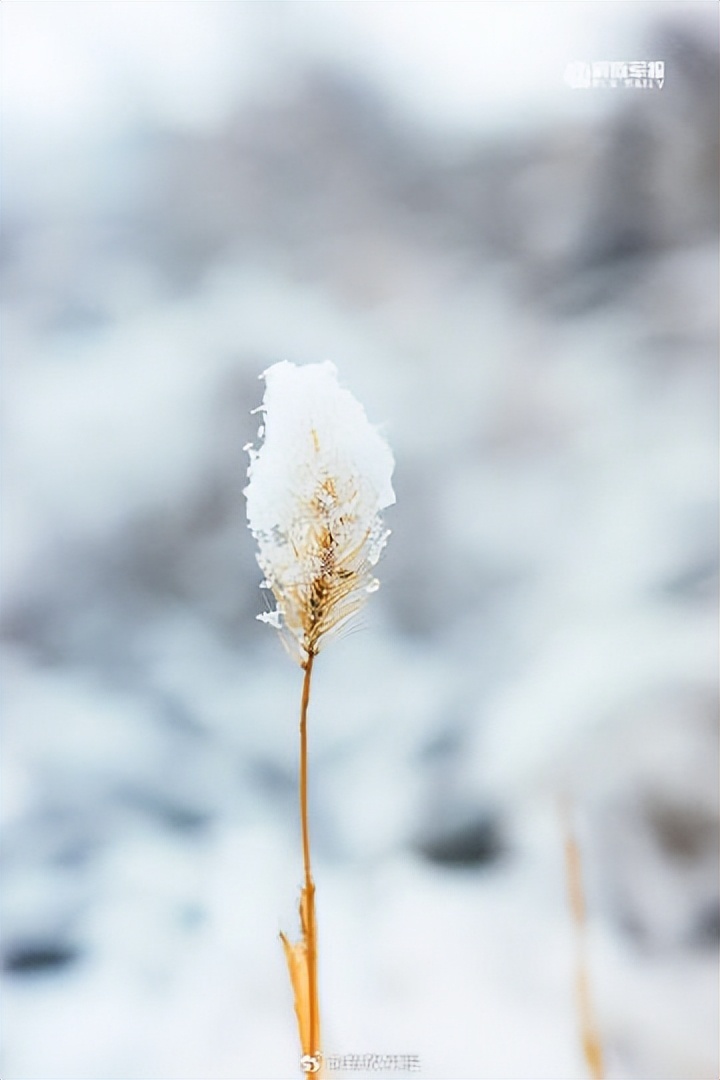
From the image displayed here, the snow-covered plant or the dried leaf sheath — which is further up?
the snow-covered plant

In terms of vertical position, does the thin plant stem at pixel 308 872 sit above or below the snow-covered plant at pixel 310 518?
below

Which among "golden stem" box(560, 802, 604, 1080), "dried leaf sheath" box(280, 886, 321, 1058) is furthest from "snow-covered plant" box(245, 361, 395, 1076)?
"golden stem" box(560, 802, 604, 1080)

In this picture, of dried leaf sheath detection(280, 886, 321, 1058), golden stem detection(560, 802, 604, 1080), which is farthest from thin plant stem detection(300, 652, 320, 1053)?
golden stem detection(560, 802, 604, 1080)

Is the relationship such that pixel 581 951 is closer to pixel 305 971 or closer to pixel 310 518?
pixel 305 971

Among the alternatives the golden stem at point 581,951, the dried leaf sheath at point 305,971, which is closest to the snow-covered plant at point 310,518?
the dried leaf sheath at point 305,971

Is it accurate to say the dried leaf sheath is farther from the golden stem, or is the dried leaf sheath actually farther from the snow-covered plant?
the golden stem

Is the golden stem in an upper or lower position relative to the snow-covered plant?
lower

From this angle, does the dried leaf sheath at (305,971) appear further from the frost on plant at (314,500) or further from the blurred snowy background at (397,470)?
the frost on plant at (314,500)

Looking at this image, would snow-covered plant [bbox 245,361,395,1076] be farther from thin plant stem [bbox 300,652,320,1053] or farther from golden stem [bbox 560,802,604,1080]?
golden stem [bbox 560,802,604,1080]

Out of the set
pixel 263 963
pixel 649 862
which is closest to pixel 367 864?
pixel 263 963
